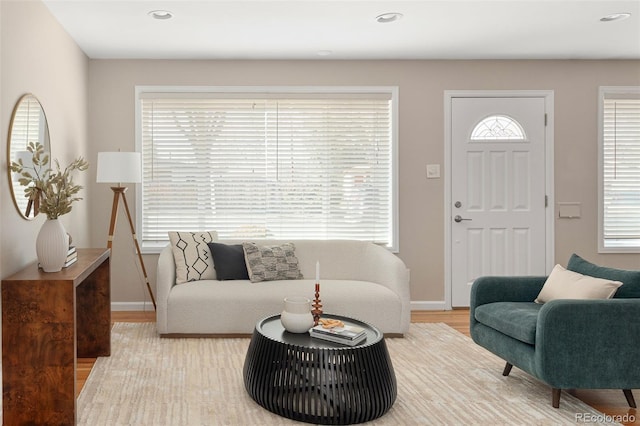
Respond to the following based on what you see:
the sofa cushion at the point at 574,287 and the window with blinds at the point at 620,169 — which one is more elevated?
the window with blinds at the point at 620,169

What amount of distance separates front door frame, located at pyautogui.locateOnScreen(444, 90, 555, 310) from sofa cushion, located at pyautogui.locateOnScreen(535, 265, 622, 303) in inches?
73.8

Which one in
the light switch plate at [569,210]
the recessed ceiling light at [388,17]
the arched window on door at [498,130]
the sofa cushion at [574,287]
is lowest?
the sofa cushion at [574,287]

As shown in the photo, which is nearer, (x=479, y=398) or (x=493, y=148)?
(x=479, y=398)

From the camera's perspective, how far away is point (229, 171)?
5.11m

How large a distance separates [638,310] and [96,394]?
2969 millimetres

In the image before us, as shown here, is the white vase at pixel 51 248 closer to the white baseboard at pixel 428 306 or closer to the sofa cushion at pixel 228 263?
the sofa cushion at pixel 228 263

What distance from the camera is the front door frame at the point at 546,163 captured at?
517cm

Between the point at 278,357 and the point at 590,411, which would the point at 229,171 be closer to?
the point at 278,357

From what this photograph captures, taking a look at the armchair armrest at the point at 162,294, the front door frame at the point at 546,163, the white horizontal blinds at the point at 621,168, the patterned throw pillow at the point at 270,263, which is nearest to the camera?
the armchair armrest at the point at 162,294

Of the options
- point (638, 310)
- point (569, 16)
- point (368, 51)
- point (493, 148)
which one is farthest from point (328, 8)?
point (638, 310)

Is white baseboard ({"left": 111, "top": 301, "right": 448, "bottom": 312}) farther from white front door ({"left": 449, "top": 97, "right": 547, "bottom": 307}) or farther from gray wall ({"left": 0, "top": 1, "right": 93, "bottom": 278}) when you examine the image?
gray wall ({"left": 0, "top": 1, "right": 93, "bottom": 278})

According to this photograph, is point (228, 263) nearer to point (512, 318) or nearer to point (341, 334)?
point (341, 334)
